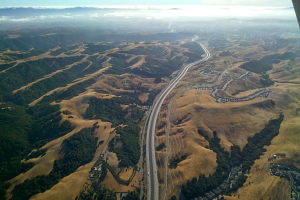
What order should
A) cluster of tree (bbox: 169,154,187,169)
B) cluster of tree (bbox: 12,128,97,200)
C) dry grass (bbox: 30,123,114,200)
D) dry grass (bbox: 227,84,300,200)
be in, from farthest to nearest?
cluster of tree (bbox: 169,154,187,169), cluster of tree (bbox: 12,128,97,200), dry grass (bbox: 227,84,300,200), dry grass (bbox: 30,123,114,200)

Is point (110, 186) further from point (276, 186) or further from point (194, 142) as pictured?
point (276, 186)

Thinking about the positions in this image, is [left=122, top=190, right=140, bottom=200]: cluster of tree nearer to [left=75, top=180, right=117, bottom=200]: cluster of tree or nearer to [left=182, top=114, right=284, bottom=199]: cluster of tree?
[left=75, top=180, right=117, bottom=200]: cluster of tree

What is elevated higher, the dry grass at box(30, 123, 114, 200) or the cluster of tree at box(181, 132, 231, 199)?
the dry grass at box(30, 123, 114, 200)

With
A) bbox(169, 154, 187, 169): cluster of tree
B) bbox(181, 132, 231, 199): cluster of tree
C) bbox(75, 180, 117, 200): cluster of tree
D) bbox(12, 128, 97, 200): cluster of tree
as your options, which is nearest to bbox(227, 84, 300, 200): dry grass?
bbox(181, 132, 231, 199): cluster of tree

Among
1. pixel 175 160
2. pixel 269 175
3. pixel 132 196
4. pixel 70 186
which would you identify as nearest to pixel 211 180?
pixel 175 160

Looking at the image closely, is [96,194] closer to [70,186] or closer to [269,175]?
[70,186]
